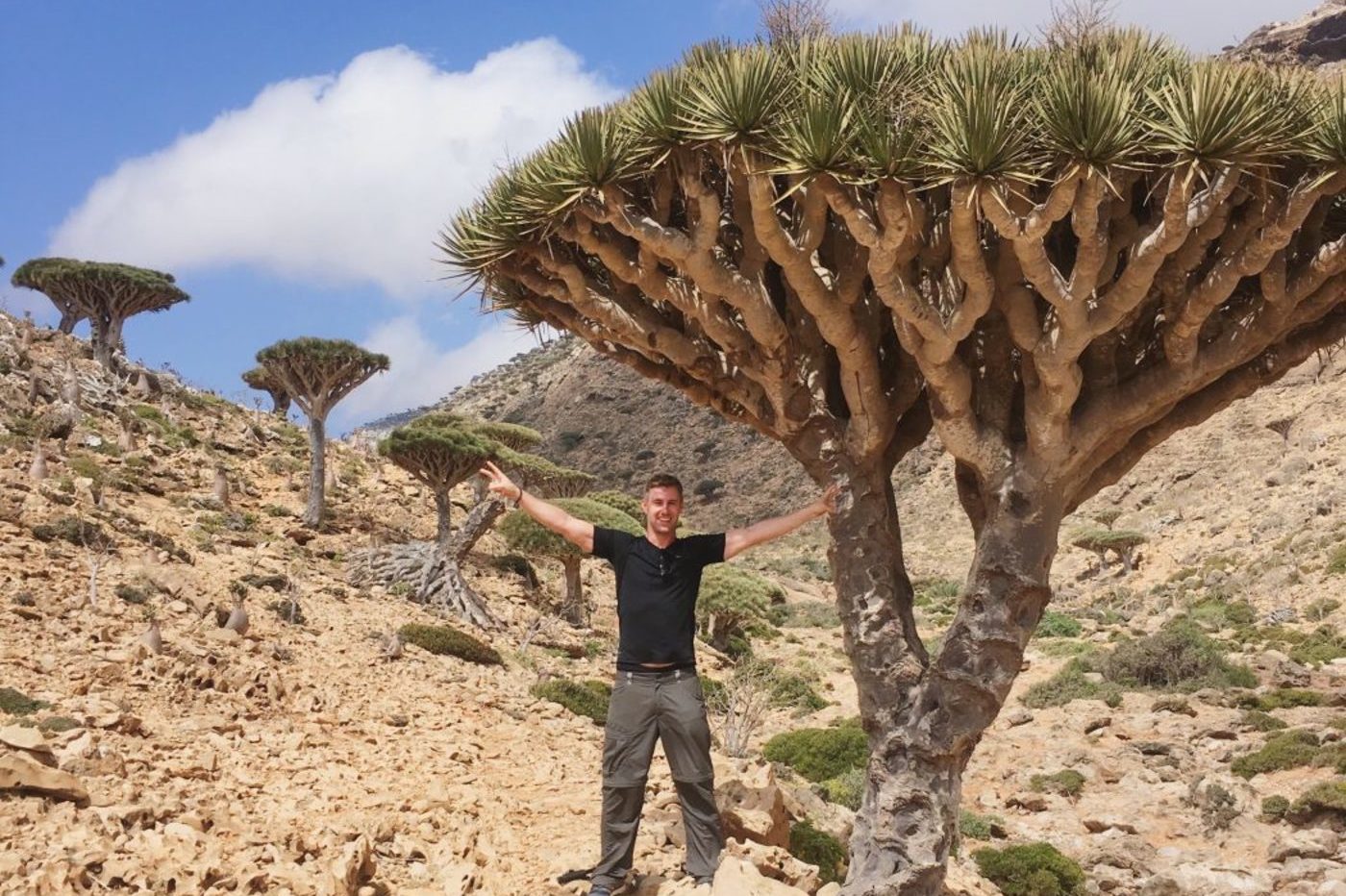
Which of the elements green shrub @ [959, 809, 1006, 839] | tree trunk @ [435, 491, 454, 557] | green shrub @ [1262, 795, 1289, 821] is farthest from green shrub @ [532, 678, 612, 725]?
green shrub @ [1262, 795, 1289, 821]

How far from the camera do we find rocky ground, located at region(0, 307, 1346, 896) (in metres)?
5.64

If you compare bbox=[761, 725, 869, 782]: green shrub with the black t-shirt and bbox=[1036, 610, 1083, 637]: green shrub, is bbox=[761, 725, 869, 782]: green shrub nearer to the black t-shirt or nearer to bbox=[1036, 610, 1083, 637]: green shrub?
the black t-shirt

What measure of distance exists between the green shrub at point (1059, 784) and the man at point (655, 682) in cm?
1007

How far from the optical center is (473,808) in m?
7.14

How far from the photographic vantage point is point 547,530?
20.2 meters

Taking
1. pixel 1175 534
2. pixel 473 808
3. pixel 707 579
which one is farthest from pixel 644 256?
pixel 1175 534

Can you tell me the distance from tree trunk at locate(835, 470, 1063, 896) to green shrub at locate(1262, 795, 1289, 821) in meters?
8.18

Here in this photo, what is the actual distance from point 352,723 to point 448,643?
13.1ft

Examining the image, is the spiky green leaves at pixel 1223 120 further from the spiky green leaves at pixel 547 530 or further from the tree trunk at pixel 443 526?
the spiky green leaves at pixel 547 530

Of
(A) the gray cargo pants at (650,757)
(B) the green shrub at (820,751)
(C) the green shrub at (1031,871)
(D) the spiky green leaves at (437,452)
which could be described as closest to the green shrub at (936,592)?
(B) the green shrub at (820,751)

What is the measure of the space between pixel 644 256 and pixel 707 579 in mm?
16872

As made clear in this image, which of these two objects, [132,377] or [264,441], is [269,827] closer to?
[264,441]

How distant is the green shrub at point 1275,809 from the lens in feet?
37.6

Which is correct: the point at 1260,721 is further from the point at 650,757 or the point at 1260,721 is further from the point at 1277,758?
the point at 650,757
